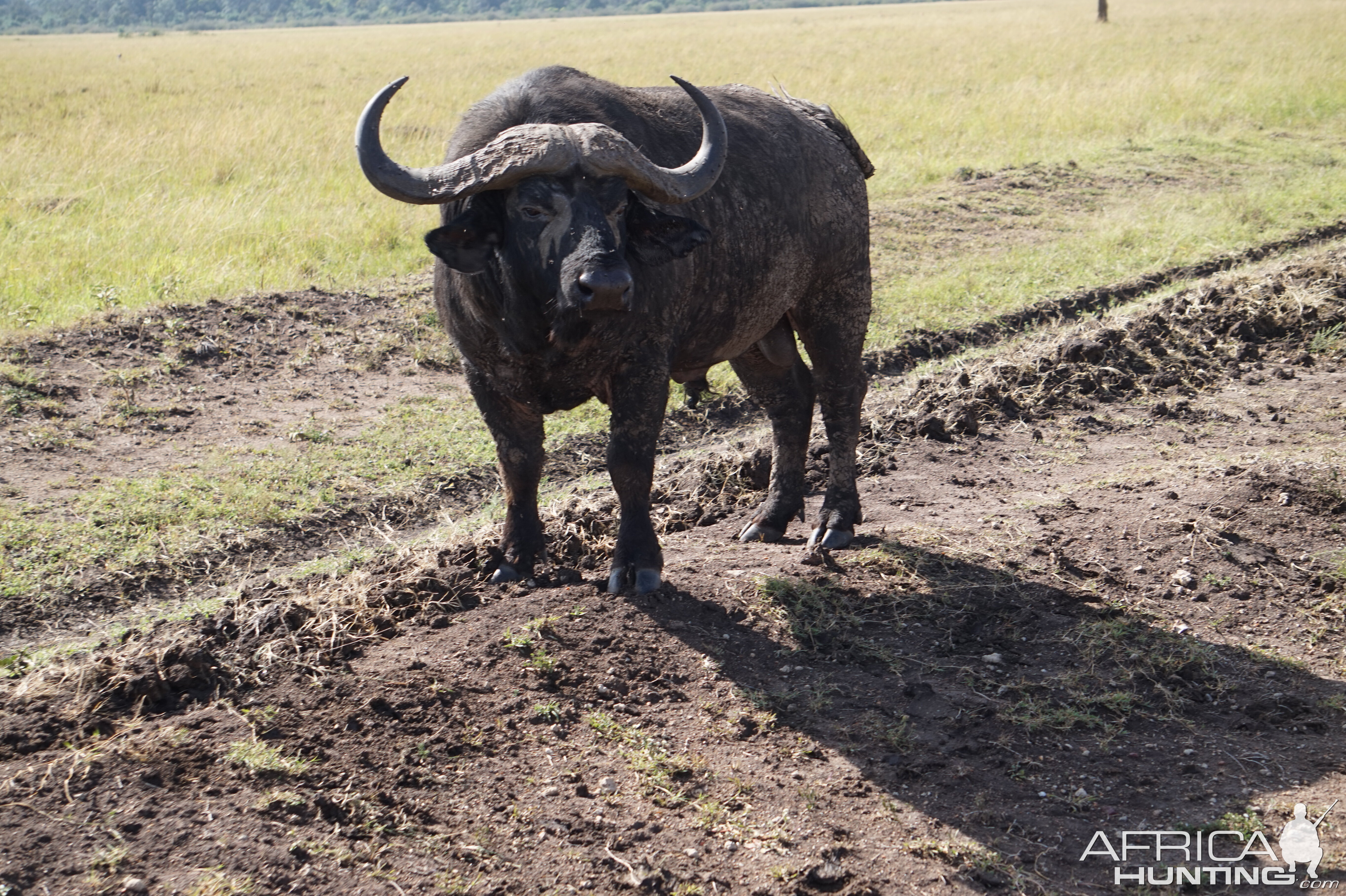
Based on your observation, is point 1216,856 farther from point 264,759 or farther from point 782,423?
point 782,423

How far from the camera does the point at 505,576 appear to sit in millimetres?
5523

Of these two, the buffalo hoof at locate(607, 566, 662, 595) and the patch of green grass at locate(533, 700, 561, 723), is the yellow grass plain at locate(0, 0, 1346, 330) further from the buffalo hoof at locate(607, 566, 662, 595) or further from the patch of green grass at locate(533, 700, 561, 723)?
the patch of green grass at locate(533, 700, 561, 723)

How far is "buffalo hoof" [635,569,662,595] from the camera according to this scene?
5234 mm

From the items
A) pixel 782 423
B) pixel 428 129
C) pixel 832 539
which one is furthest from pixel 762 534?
pixel 428 129

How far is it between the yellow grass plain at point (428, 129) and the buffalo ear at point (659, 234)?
5798 millimetres

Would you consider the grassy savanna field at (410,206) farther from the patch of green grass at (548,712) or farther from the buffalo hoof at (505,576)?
the patch of green grass at (548,712)

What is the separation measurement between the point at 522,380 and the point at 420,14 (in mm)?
144843

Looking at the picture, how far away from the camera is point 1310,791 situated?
3.96 m

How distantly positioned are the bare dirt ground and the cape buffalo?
531 mm

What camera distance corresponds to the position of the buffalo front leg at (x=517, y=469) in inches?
213

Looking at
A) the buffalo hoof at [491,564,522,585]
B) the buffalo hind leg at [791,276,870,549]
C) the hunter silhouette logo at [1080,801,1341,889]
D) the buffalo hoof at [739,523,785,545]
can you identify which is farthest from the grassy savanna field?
the hunter silhouette logo at [1080,801,1341,889]

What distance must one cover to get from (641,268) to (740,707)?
190 centimetres

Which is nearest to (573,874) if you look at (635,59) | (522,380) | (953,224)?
(522,380)

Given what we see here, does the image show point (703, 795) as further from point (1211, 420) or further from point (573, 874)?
point (1211, 420)
